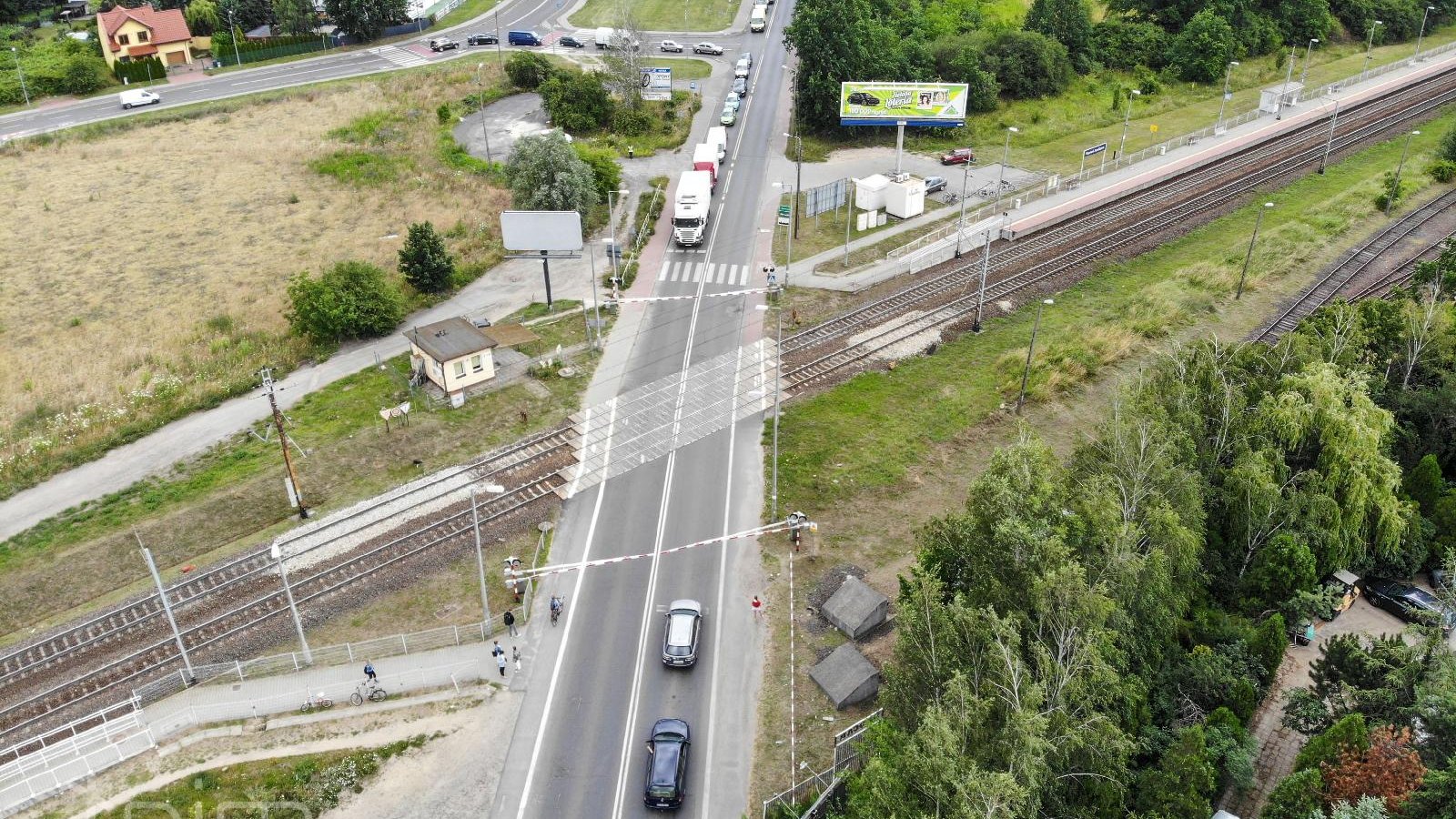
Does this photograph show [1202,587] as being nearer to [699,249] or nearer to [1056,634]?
[1056,634]

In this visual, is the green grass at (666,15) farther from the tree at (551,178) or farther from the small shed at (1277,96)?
the small shed at (1277,96)

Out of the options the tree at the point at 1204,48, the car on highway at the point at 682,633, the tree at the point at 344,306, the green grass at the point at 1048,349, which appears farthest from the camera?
the tree at the point at 1204,48

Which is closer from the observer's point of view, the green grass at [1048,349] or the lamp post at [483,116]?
the green grass at [1048,349]

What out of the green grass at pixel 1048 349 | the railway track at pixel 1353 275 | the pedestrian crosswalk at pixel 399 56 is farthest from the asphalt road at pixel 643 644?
the pedestrian crosswalk at pixel 399 56

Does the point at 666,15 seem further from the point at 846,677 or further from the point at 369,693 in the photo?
the point at 846,677

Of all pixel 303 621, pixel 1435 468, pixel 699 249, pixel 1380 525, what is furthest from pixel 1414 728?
pixel 699 249

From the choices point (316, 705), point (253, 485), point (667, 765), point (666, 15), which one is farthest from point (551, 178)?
point (666, 15)

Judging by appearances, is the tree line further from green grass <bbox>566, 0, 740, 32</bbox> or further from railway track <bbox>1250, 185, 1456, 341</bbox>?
green grass <bbox>566, 0, 740, 32</bbox>

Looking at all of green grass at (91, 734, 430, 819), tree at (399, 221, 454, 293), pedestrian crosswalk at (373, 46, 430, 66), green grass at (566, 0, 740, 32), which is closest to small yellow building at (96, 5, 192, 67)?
pedestrian crosswalk at (373, 46, 430, 66)
